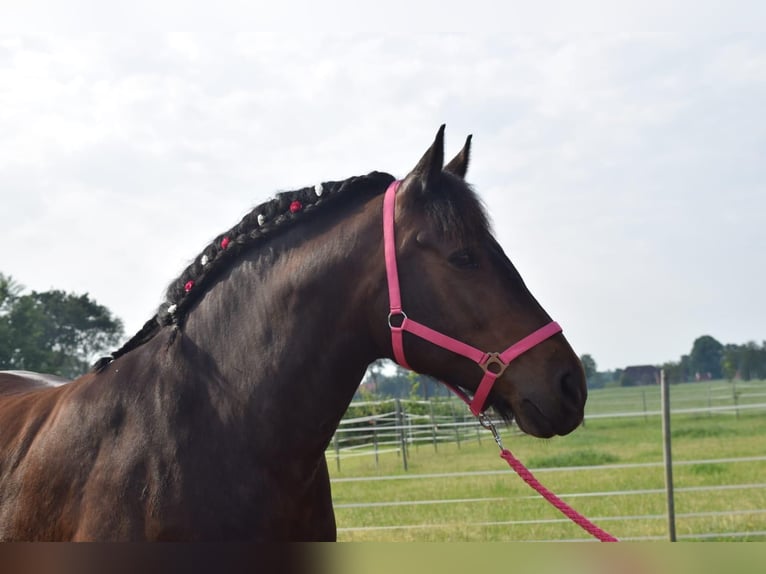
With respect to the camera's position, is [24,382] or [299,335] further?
[24,382]

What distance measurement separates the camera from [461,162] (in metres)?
2.56

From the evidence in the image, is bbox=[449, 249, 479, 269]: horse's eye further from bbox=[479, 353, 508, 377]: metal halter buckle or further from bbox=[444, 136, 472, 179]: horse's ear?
bbox=[444, 136, 472, 179]: horse's ear

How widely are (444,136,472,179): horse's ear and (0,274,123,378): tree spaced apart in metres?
5.80

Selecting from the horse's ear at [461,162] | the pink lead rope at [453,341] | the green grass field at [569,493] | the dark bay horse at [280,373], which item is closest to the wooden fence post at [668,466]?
the green grass field at [569,493]

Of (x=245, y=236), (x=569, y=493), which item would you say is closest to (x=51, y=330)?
(x=569, y=493)

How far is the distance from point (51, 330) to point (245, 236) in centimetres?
1366

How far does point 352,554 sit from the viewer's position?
0.79 m

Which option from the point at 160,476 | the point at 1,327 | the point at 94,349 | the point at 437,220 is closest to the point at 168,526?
the point at 160,476

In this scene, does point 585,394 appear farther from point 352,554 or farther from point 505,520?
point 505,520

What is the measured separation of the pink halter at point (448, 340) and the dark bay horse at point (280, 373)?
1 centimetres

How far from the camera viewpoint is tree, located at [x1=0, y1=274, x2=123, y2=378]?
791 centimetres

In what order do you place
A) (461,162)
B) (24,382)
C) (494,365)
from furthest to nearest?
(24,382)
(461,162)
(494,365)

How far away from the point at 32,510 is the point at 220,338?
2.69 feet

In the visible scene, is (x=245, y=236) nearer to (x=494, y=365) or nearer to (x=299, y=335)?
(x=299, y=335)
